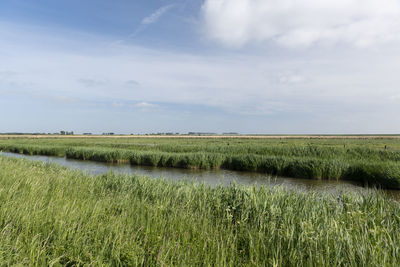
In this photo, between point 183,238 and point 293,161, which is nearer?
point 183,238

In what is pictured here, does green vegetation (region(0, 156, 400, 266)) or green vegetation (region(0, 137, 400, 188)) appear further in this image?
green vegetation (region(0, 137, 400, 188))

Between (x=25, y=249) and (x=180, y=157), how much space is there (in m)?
18.0

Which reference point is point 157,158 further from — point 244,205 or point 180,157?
point 244,205

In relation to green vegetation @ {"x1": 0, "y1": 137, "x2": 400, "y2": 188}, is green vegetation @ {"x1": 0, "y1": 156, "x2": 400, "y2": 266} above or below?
above

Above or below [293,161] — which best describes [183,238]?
above

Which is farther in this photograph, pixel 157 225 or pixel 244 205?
pixel 244 205

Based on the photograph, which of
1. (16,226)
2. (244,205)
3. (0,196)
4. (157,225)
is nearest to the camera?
(16,226)

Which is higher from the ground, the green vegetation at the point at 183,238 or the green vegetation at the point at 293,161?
the green vegetation at the point at 183,238

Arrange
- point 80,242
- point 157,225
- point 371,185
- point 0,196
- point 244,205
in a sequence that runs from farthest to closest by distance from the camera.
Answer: point 371,185, point 244,205, point 0,196, point 157,225, point 80,242

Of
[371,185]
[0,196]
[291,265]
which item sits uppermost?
[0,196]

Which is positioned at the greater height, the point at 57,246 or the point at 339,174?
the point at 57,246

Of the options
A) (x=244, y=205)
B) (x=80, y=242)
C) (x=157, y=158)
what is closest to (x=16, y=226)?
(x=80, y=242)

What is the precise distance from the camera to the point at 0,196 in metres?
4.46

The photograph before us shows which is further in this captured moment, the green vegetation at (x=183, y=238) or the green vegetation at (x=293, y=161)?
the green vegetation at (x=293, y=161)
